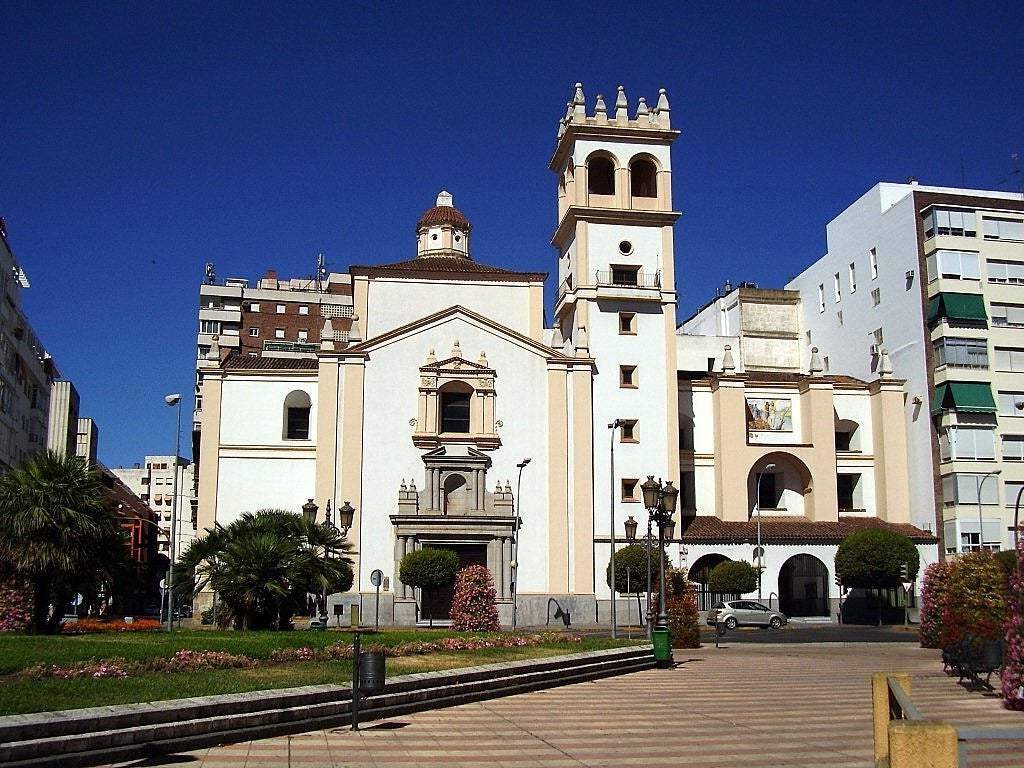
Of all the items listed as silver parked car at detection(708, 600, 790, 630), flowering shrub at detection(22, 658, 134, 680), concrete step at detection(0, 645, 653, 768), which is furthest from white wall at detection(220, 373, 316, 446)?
flowering shrub at detection(22, 658, 134, 680)

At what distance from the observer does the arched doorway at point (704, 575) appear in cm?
5278

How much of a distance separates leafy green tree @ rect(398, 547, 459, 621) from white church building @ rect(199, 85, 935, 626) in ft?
8.71

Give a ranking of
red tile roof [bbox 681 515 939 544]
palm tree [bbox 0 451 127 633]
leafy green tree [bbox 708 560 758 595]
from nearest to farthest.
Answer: palm tree [bbox 0 451 127 633] < leafy green tree [bbox 708 560 758 595] < red tile roof [bbox 681 515 939 544]

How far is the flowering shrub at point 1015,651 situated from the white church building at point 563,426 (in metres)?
33.0

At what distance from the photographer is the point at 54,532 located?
26.3m

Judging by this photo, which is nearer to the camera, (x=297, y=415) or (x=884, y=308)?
(x=297, y=415)

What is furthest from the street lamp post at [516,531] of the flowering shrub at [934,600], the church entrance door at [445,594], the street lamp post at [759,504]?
the flowering shrub at [934,600]

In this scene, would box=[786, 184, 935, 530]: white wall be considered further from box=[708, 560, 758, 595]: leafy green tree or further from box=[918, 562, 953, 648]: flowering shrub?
box=[918, 562, 953, 648]: flowering shrub

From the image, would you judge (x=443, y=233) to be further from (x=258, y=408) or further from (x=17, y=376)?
(x=17, y=376)

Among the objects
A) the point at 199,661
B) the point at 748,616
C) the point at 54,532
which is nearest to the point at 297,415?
the point at 748,616

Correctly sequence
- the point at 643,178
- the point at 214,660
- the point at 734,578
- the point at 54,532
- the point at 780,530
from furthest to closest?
1. the point at 643,178
2. the point at 780,530
3. the point at 734,578
4. the point at 54,532
5. the point at 214,660

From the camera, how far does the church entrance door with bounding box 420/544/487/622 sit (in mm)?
49656

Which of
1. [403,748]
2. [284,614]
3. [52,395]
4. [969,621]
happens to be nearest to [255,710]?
[403,748]

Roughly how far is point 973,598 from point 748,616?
22554 mm
